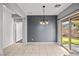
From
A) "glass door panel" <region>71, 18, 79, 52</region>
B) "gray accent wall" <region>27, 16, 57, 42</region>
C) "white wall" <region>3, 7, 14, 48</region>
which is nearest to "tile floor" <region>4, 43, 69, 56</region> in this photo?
"white wall" <region>3, 7, 14, 48</region>

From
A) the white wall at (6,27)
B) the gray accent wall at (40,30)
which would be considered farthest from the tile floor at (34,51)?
the gray accent wall at (40,30)

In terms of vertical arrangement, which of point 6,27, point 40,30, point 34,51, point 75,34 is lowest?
point 34,51

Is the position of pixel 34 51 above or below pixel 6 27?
below

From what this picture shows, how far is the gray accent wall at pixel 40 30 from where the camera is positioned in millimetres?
10266

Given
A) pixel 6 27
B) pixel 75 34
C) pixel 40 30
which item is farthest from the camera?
pixel 40 30

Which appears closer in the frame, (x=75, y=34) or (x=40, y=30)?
(x=75, y=34)

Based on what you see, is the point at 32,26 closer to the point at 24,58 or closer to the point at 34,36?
the point at 34,36

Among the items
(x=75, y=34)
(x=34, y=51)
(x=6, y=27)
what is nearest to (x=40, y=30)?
(x=6, y=27)

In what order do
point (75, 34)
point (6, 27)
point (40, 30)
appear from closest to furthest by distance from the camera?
point (75, 34) → point (6, 27) → point (40, 30)

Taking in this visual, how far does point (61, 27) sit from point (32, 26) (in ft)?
7.67

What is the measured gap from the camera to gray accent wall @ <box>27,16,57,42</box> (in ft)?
33.7

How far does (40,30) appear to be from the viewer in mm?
10344

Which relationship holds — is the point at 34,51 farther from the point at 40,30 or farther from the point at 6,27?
the point at 40,30

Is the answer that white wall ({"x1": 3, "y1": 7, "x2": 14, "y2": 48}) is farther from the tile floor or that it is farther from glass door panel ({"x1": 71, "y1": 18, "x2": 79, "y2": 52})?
glass door panel ({"x1": 71, "y1": 18, "x2": 79, "y2": 52})
